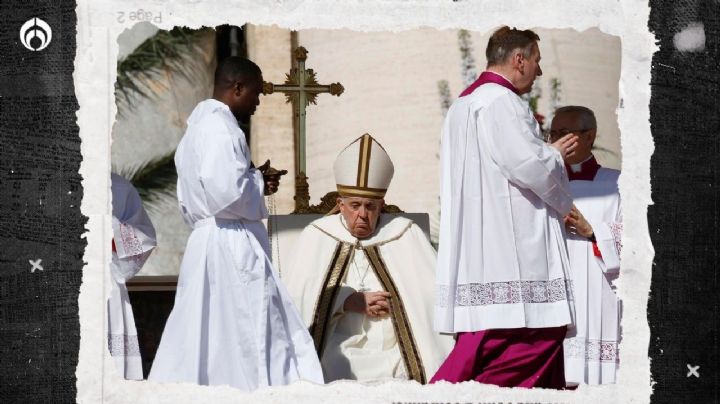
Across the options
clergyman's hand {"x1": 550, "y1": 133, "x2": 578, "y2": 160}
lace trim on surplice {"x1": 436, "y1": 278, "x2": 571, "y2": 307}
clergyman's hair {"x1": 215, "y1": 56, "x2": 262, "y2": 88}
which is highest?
clergyman's hair {"x1": 215, "y1": 56, "x2": 262, "y2": 88}

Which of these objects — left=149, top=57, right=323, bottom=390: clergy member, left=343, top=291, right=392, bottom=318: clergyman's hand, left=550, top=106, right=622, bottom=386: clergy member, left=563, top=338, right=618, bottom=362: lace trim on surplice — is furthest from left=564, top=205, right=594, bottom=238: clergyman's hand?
left=149, top=57, right=323, bottom=390: clergy member

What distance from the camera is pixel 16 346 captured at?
8805 mm

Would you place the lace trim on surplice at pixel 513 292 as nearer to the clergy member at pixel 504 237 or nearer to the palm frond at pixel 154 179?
the clergy member at pixel 504 237

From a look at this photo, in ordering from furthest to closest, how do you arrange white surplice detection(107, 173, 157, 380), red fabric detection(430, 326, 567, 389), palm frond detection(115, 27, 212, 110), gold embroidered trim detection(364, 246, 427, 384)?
palm frond detection(115, 27, 212, 110) < white surplice detection(107, 173, 157, 380) < gold embroidered trim detection(364, 246, 427, 384) < red fabric detection(430, 326, 567, 389)

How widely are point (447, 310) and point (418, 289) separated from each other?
1542 millimetres

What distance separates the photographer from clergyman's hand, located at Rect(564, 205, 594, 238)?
10516mm

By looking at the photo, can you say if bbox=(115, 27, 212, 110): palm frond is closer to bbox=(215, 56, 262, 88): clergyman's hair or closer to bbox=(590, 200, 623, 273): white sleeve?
bbox=(215, 56, 262, 88): clergyman's hair

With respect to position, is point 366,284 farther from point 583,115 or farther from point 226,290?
point 583,115

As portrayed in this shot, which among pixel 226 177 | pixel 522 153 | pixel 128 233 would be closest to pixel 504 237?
pixel 522 153

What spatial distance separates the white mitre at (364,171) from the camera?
1122 centimetres

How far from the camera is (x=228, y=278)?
389 inches

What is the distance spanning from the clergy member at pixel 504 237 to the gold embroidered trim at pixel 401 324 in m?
1.17

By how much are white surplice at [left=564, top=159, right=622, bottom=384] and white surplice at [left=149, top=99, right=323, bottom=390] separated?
1.74m

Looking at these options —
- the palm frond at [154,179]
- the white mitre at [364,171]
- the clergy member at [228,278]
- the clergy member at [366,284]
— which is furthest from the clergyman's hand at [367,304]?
the palm frond at [154,179]
